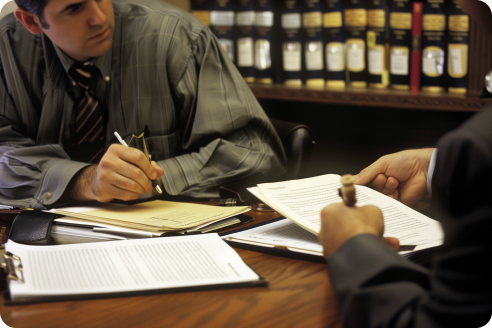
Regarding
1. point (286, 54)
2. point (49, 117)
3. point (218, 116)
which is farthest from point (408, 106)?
point (49, 117)

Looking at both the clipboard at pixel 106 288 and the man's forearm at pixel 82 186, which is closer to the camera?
the clipboard at pixel 106 288

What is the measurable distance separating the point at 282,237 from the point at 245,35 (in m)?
1.68

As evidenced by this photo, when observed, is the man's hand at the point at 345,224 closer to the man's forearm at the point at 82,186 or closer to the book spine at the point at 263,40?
the man's forearm at the point at 82,186

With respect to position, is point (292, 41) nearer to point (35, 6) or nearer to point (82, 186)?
point (35, 6)

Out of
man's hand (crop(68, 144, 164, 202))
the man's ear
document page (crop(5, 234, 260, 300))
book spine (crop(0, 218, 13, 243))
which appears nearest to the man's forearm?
man's hand (crop(68, 144, 164, 202))

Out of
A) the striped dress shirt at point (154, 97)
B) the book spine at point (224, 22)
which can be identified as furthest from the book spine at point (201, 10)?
the striped dress shirt at point (154, 97)

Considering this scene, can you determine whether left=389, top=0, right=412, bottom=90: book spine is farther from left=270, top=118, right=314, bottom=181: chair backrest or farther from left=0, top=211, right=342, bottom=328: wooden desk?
left=0, top=211, right=342, bottom=328: wooden desk

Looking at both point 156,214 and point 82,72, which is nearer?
point 156,214

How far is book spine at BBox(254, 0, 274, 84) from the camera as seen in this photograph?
2309 mm

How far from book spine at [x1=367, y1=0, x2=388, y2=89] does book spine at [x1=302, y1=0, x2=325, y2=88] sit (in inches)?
8.7

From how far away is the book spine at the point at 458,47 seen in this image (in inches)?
76.9

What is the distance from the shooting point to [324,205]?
0.88 metres

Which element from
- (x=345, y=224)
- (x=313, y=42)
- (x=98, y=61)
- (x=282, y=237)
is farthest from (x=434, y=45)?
(x=345, y=224)

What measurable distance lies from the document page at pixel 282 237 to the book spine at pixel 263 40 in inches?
61.2
